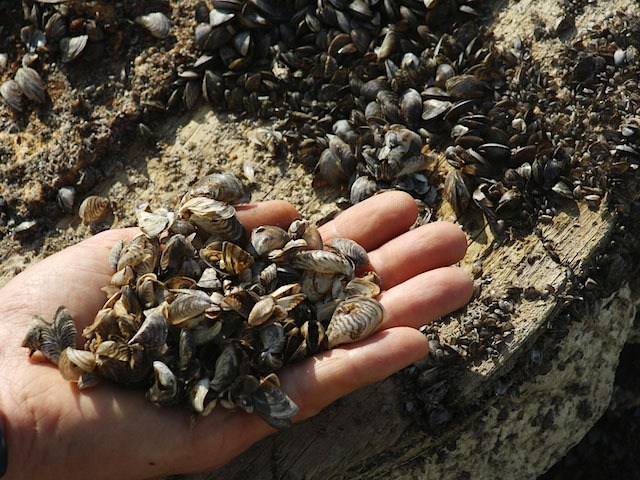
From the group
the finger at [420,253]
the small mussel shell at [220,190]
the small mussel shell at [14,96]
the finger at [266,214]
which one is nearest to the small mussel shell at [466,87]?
the finger at [420,253]

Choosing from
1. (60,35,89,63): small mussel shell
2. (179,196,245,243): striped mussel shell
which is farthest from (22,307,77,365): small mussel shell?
(60,35,89,63): small mussel shell

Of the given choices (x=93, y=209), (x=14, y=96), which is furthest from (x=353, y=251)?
(x=14, y=96)

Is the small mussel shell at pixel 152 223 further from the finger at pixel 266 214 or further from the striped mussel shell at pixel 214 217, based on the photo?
the finger at pixel 266 214

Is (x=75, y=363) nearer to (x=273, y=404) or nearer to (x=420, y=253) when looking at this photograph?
(x=273, y=404)

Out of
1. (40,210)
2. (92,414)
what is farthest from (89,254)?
(40,210)

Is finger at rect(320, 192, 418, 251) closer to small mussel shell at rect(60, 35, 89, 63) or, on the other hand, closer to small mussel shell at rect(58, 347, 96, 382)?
small mussel shell at rect(58, 347, 96, 382)
